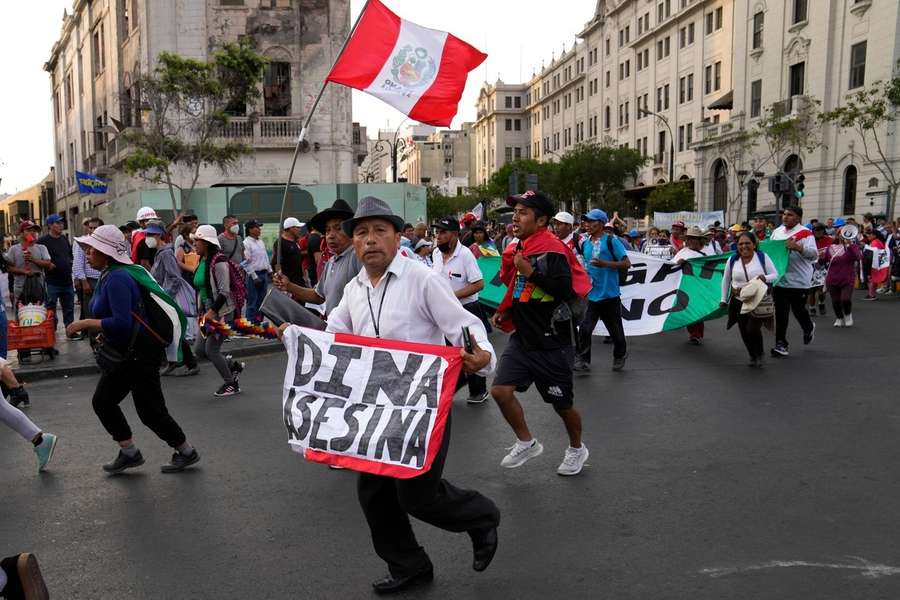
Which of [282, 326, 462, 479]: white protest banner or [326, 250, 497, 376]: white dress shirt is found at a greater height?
[326, 250, 497, 376]: white dress shirt

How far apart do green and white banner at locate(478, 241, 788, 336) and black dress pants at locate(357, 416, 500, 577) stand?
7684 mm

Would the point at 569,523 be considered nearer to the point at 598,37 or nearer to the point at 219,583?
the point at 219,583

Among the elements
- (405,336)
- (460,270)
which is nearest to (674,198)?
(460,270)

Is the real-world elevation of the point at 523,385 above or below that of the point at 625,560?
above

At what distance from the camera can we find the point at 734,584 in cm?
357

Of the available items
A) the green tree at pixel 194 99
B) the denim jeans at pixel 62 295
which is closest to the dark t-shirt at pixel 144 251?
the denim jeans at pixel 62 295

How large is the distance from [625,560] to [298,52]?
33.7 metres

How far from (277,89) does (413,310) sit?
33.5 m

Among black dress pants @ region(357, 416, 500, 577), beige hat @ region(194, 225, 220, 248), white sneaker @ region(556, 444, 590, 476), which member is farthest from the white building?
black dress pants @ region(357, 416, 500, 577)

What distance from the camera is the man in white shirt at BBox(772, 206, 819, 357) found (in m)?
10.0

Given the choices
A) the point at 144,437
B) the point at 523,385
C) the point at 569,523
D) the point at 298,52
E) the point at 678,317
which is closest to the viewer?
the point at 569,523

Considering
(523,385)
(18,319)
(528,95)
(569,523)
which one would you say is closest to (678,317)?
(523,385)

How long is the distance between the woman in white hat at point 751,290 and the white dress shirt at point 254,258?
8021mm

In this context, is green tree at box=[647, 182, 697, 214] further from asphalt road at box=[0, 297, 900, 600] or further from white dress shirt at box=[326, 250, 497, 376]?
white dress shirt at box=[326, 250, 497, 376]
